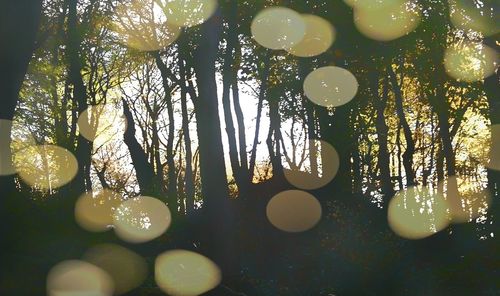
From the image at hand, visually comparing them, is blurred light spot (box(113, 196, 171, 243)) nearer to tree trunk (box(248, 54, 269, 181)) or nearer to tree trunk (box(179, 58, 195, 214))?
tree trunk (box(248, 54, 269, 181))

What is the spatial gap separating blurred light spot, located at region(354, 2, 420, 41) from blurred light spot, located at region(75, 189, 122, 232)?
35.4ft

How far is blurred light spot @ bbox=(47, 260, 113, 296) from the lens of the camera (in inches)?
345

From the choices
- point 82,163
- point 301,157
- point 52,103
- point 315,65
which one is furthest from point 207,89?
point 301,157

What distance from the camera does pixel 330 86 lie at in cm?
2359

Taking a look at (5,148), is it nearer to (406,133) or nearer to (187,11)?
(187,11)

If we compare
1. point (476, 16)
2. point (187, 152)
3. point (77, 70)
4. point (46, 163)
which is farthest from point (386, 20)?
point (46, 163)

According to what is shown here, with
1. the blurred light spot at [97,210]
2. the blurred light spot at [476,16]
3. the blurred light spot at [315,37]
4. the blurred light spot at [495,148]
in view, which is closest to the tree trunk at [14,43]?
the blurred light spot at [97,210]

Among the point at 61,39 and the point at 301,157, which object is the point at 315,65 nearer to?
the point at 61,39

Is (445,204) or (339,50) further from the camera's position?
(445,204)

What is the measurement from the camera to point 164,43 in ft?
88.6

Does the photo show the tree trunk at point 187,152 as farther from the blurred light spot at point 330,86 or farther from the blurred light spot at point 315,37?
the blurred light spot at point 315,37

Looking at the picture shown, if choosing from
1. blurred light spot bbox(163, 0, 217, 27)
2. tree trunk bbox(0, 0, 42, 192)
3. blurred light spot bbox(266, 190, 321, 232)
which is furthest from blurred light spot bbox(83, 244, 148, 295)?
blurred light spot bbox(266, 190, 321, 232)

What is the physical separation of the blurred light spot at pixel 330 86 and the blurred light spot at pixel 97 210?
362 inches

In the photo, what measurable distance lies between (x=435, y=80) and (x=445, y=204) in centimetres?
603
